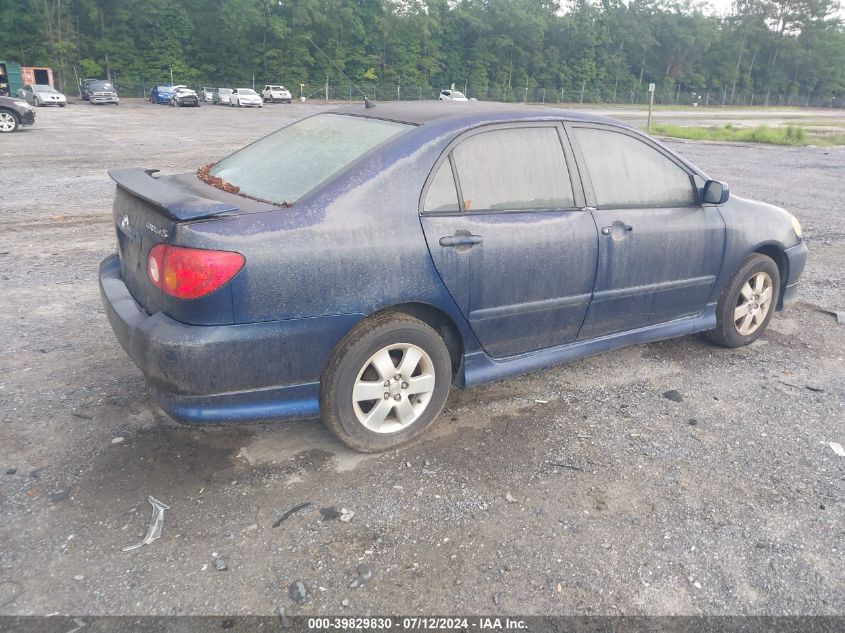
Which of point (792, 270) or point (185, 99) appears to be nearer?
point (792, 270)

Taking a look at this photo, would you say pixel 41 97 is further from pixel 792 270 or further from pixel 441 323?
pixel 792 270

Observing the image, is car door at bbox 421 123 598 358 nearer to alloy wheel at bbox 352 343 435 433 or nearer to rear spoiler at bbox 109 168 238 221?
alloy wheel at bbox 352 343 435 433

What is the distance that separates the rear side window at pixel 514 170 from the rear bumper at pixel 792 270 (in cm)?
223

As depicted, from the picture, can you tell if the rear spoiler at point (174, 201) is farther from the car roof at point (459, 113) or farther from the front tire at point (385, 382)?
the car roof at point (459, 113)

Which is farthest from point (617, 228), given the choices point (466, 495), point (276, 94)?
point (276, 94)

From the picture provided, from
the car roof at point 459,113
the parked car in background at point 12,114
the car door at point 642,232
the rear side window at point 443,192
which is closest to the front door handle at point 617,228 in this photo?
the car door at point 642,232

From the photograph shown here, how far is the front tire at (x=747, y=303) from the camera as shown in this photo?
469cm

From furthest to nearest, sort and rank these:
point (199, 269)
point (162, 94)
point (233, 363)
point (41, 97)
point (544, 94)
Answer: point (544, 94), point (162, 94), point (41, 97), point (233, 363), point (199, 269)

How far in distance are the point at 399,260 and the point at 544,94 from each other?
85.2 m

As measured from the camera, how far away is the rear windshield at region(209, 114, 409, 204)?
3311mm

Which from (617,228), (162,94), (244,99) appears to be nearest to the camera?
(617,228)

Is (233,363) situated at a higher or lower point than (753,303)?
higher

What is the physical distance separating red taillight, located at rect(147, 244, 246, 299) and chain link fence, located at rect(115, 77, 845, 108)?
56486mm

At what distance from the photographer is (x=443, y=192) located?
333 centimetres
